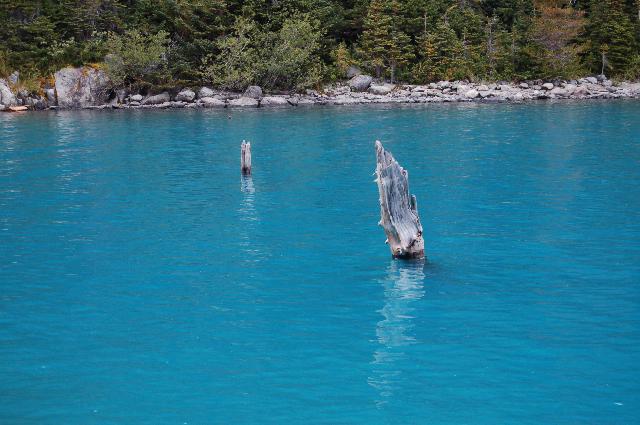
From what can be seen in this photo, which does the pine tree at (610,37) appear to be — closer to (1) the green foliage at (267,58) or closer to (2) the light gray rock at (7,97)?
(1) the green foliage at (267,58)

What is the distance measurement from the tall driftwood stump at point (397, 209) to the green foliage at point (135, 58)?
5189 cm

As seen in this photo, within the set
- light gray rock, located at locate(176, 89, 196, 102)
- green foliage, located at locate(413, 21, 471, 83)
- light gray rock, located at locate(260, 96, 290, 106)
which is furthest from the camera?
green foliage, located at locate(413, 21, 471, 83)

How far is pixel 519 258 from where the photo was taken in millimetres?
17828

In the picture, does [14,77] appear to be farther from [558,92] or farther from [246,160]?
[558,92]

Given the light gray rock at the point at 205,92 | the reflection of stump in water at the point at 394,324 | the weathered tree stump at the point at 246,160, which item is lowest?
the reflection of stump in water at the point at 394,324

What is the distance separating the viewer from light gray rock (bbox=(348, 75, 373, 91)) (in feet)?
235

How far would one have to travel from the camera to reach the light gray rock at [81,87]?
64.2 m

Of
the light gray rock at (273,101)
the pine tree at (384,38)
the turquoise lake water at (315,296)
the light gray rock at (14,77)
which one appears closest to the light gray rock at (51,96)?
the light gray rock at (14,77)

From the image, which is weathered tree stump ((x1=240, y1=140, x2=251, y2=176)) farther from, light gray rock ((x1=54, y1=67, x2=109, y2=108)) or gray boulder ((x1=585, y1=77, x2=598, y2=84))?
gray boulder ((x1=585, y1=77, x2=598, y2=84))

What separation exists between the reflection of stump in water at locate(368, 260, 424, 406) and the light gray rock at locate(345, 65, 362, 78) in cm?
5795

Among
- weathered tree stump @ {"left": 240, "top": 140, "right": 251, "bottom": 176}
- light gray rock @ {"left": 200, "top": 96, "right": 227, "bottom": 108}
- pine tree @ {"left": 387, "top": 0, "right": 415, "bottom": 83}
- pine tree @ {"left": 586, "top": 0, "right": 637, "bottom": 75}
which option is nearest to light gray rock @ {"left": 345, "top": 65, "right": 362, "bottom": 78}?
pine tree @ {"left": 387, "top": 0, "right": 415, "bottom": 83}

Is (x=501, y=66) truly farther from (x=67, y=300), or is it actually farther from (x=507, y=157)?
(x=67, y=300)

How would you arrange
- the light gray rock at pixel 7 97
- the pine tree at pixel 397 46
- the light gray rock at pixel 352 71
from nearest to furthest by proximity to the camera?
the light gray rock at pixel 7 97, the pine tree at pixel 397 46, the light gray rock at pixel 352 71

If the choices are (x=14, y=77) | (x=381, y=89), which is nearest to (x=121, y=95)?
(x=14, y=77)
